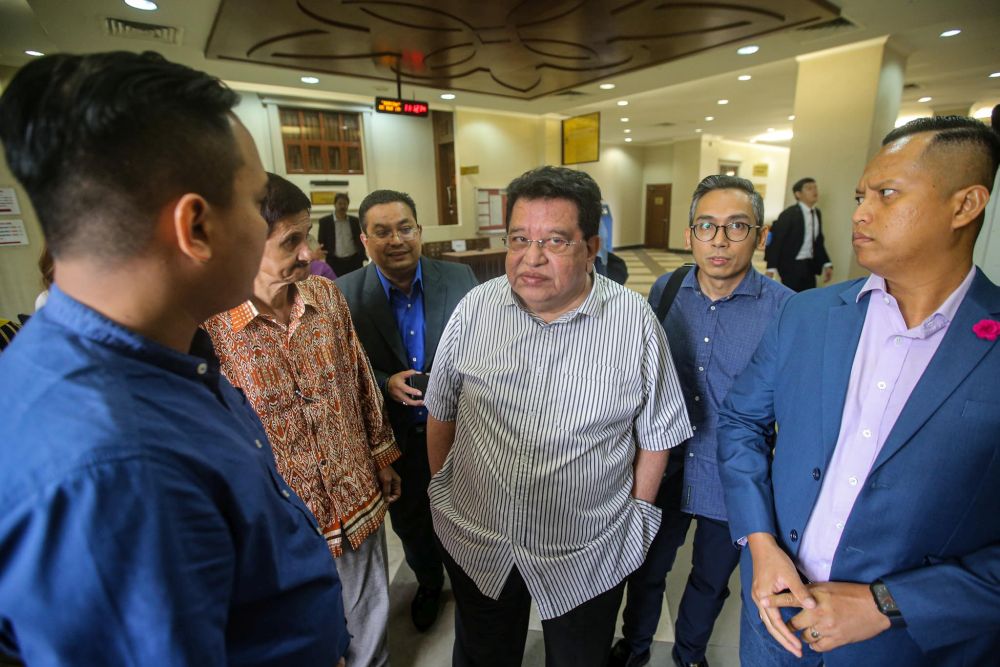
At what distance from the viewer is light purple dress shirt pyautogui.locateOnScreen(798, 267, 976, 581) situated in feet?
3.21

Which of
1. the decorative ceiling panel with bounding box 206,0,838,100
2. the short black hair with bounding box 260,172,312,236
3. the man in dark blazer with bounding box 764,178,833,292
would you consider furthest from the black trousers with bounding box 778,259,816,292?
the short black hair with bounding box 260,172,312,236

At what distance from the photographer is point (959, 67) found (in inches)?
253

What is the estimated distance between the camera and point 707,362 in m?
1.57

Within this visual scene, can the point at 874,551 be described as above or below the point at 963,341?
below

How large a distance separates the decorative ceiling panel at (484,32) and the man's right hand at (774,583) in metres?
4.37

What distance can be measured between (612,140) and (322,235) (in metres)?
11.1

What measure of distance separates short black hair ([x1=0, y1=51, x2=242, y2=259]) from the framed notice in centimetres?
817

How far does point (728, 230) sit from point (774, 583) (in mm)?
1065

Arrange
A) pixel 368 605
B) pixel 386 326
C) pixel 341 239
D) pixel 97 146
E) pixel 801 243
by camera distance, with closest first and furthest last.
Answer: pixel 97 146
pixel 368 605
pixel 386 326
pixel 801 243
pixel 341 239

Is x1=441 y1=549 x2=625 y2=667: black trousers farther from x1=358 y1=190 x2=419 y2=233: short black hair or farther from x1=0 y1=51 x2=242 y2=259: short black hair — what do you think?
x1=358 y1=190 x2=419 y2=233: short black hair

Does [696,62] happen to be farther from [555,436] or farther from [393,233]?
[555,436]

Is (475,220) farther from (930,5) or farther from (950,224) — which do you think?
(950,224)

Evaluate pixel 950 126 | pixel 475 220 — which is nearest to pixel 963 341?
pixel 950 126

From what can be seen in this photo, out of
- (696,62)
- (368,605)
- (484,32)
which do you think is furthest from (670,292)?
(696,62)
